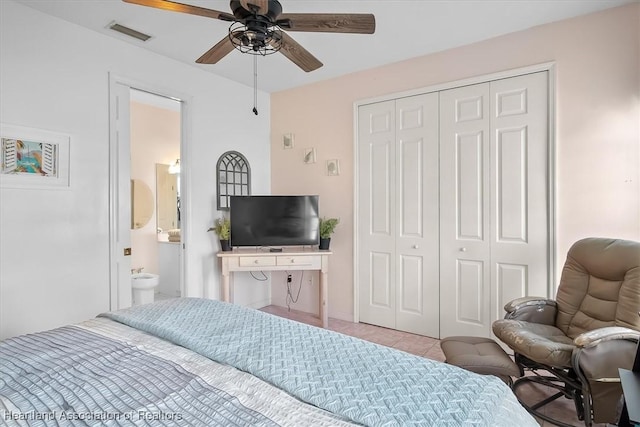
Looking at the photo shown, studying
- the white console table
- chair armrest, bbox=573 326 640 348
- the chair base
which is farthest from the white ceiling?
the chair base

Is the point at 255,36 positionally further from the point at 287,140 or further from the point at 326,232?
the point at 287,140

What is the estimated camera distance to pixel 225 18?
1.86 metres

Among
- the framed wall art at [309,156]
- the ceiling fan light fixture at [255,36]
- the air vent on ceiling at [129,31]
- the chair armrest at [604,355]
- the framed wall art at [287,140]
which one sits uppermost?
the air vent on ceiling at [129,31]

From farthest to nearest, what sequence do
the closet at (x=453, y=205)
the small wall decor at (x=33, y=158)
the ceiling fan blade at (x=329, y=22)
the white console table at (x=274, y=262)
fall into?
1. the white console table at (x=274, y=262)
2. the closet at (x=453, y=205)
3. the small wall decor at (x=33, y=158)
4. the ceiling fan blade at (x=329, y=22)

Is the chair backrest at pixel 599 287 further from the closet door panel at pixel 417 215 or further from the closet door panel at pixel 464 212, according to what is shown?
the closet door panel at pixel 417 215

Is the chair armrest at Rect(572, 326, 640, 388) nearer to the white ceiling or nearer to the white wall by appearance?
the white ceiling

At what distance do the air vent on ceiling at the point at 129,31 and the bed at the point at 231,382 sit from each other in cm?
239

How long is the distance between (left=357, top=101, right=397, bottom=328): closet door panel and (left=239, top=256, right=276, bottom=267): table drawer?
0.98 meters

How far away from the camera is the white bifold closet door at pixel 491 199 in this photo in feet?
9.28

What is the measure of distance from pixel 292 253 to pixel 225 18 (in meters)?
2.35

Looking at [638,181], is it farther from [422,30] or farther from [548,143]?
[422,30]

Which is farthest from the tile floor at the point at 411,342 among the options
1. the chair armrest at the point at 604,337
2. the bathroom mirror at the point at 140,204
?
the bathroom mirror at the point at 140,204

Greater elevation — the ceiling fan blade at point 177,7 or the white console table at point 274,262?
the ceiling fan blade at point 177,7

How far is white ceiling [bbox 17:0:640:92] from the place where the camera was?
248 cm
